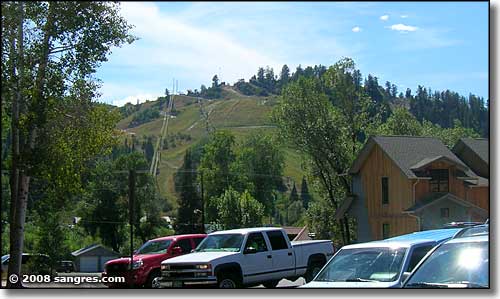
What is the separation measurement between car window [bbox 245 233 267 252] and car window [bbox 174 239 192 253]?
1213 mm

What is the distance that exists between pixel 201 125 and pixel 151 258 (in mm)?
2471

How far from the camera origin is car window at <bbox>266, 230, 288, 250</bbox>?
13.7 metres

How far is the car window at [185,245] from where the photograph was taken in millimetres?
14000

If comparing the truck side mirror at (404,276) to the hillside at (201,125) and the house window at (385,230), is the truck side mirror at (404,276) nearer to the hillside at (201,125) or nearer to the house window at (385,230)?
the house window at (385,230)

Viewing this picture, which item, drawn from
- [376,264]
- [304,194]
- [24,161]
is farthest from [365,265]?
[24,161]

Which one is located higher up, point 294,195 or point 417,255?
point 294,195

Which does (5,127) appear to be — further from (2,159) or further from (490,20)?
(490,20)

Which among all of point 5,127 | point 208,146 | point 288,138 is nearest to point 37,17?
point 5,127

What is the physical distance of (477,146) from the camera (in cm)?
1245

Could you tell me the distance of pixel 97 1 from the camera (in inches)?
466

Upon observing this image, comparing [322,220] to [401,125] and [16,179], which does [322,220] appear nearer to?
[401,125]

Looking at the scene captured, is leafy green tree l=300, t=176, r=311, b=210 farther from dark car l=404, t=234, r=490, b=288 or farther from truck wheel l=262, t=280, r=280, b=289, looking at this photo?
dark car l=404, t=234, r=490, b=288

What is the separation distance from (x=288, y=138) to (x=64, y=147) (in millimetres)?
4061

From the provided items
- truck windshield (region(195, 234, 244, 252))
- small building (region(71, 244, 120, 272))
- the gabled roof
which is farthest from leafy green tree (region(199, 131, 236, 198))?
the gabled roof
